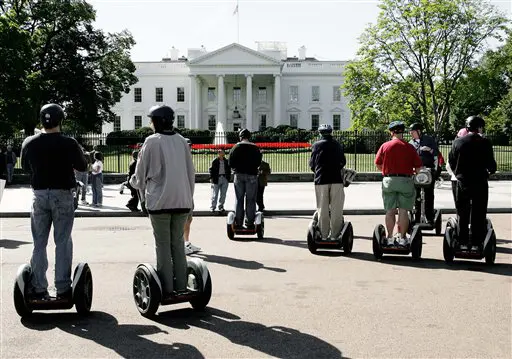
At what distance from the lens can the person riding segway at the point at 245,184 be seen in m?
10.8

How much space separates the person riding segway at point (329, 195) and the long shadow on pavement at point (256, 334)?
137 inches

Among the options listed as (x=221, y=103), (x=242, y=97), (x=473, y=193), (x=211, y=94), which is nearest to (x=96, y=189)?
(x=473, y=193)

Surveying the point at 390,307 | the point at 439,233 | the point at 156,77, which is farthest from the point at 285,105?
the point at 390,307

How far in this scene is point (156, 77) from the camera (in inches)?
3575

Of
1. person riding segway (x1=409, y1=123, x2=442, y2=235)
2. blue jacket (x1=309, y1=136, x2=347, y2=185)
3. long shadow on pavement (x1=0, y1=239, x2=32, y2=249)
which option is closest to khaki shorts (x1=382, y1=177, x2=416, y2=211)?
blue jacket (x1=309, y1=136, x2=347, y2=185)

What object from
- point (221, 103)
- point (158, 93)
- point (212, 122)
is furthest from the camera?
point (158, 93)

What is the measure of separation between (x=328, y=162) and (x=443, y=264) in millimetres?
2097

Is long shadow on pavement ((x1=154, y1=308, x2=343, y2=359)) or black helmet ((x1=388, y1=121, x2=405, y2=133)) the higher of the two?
black helmet ((x1=388, y1=121, x2=405, y2=133))

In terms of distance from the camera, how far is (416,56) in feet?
122

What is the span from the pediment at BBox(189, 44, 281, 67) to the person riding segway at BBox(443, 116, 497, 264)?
76.1 metres

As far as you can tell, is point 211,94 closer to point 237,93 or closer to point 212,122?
point 237,93

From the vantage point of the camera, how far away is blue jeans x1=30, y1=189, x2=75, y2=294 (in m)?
5.74

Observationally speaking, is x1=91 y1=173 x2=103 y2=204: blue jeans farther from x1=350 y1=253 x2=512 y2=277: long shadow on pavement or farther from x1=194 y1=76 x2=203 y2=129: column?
x1=194 y1=76 x2=203 y2=129: column

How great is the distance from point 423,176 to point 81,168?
17.8ft
